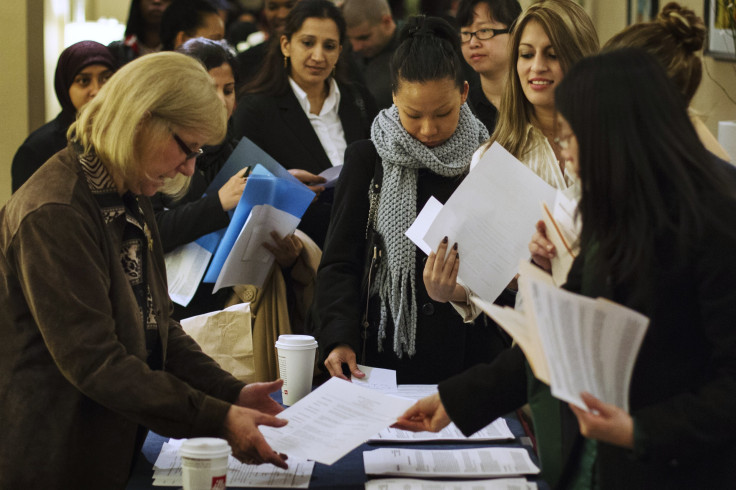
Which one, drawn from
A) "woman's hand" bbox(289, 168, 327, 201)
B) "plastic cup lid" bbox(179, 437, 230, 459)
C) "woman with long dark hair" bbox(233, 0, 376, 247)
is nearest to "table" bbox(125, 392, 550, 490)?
"plastic cup lid" bbox(179, 437, 230, 459)

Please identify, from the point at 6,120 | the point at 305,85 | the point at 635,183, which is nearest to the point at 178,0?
the point at 305,85

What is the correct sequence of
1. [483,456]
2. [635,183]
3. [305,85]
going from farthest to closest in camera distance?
[305,85]
[483,456]
[635,183]

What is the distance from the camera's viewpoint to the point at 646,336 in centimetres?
142

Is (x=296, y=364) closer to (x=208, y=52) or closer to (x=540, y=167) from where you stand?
(x=540, y=167)

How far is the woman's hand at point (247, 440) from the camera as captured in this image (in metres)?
1.77

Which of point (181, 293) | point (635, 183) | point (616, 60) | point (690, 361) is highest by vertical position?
point (616, 60)

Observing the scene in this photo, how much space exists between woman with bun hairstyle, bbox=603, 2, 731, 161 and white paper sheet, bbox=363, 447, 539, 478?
0.79 m

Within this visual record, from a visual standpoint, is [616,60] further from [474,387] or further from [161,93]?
[161,93]

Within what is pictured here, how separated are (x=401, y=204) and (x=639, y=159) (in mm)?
1297

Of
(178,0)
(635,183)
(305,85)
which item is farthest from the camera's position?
(178,0)

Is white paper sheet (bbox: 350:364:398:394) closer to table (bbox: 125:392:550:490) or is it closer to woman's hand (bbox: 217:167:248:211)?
table (bbox: 125:392:550:490)

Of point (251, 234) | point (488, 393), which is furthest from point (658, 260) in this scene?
point (251, 234)

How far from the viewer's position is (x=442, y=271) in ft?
7.66

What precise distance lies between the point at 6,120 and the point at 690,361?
16.3 ft
